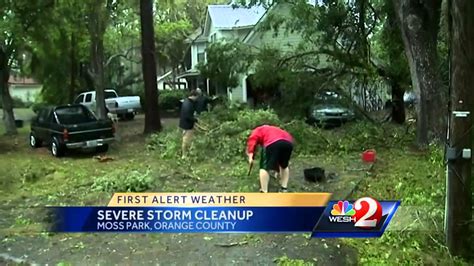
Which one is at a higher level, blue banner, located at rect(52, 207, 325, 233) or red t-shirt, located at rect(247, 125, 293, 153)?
red t-shirt, located at rect(247, 125, 293, 153)

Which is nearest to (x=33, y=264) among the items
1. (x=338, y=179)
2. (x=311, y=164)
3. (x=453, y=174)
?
(x=453, y=174)

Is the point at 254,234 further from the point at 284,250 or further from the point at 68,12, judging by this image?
the point at 68,12

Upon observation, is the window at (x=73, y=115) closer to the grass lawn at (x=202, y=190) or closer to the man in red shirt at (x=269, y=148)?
the grass lawn at (x=202, y=190)

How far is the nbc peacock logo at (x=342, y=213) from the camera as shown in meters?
5.98

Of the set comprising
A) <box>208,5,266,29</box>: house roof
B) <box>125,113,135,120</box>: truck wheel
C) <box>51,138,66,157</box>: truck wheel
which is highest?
<box>208,5,266,29</box>: house roof

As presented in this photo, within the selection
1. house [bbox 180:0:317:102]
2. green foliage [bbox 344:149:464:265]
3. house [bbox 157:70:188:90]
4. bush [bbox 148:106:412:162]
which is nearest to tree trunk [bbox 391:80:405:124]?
bush [bbox 148:106:412:162]

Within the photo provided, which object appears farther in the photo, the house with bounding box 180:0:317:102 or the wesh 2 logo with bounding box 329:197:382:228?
the house with bounding box 180:0:317:102

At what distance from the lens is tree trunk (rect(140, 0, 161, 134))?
21609 millimetres

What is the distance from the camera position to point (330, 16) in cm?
1844

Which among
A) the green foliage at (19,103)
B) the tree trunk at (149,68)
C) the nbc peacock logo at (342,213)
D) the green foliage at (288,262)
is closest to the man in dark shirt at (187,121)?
the tree trunk at (149,68)

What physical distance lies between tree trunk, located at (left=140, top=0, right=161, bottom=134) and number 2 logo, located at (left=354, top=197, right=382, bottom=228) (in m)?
16.2

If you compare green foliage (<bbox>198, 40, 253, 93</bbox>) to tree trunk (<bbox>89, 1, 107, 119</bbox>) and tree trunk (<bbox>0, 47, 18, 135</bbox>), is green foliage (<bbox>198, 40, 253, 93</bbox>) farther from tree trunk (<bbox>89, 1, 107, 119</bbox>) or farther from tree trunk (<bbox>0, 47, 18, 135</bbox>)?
tree trunk (<bbox>0, 47, 18, 135</bbox>)

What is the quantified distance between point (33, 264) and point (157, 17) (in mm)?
38011

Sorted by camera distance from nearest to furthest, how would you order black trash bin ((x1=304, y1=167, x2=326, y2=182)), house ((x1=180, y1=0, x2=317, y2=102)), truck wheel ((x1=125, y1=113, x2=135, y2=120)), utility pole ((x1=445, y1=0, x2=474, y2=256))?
utility pole ((x1=445, y1=0, x2=474, y2=256)) → black trash bin ((x1=304, y1=167, x2=326, y2=182)) → house ((x1=180, y1=0, x2=317, y2=102)) → truck wheel ((x1=125, y1=113, x2=135, y2=120))
